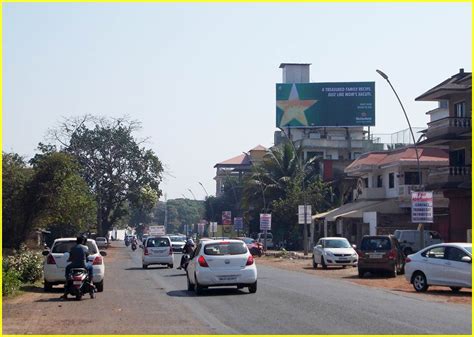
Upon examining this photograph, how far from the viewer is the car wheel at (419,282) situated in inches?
1003

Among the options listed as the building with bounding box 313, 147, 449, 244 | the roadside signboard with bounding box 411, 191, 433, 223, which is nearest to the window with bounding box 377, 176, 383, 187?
the building with bounding box 313, 147, 449, 244

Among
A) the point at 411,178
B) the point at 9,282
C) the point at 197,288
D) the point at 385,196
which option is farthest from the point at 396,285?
the point at 385,196

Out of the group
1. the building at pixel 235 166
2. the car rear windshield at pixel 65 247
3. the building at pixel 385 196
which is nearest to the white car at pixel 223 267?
the car rear windshield at pixel 65 247

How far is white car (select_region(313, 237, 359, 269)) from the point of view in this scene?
40469 mm

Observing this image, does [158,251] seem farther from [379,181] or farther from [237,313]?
[379,181]

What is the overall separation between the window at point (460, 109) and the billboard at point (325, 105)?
37.2m

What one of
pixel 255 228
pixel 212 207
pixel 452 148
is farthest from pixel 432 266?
pixel 212 207

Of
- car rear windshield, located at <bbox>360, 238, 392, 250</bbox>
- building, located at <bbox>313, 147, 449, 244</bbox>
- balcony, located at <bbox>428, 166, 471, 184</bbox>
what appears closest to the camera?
car rear windshield, located at <bbox>360, 238, 392, 250</bbox>

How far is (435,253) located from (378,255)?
8308mm

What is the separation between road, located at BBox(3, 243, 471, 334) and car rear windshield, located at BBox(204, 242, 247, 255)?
120 centimetres

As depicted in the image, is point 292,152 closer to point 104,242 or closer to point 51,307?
point 104,242

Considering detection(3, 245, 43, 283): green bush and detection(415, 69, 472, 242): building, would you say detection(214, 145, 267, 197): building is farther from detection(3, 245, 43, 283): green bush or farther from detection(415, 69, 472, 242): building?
detection(3, 245, 43, 283): green bush

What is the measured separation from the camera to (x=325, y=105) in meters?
85.3

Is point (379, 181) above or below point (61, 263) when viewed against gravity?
above
